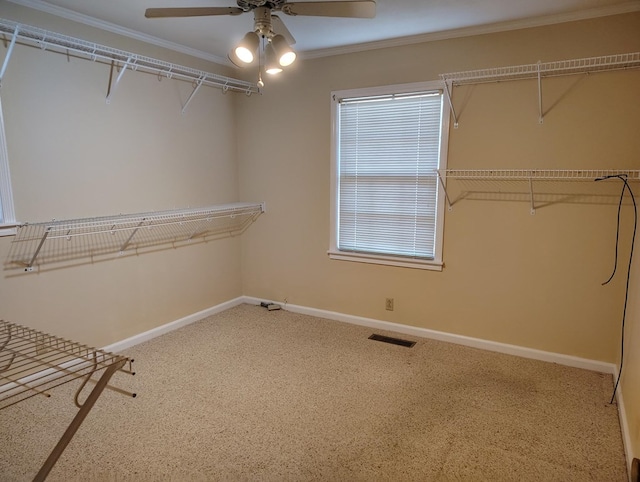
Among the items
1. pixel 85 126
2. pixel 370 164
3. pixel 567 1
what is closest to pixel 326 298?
pixel 370 164

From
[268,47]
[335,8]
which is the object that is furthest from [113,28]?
[335,8]

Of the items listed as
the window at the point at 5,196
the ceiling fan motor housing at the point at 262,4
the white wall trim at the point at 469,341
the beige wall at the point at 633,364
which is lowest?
the white wall trim at the point at 469,341

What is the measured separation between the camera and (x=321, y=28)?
2.94 m

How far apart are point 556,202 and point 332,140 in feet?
6.18

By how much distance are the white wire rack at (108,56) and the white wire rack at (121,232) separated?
934 millimetres

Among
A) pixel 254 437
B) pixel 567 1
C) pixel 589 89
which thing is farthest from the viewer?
pixel 589 89

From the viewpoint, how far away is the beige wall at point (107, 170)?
2568 millimetres

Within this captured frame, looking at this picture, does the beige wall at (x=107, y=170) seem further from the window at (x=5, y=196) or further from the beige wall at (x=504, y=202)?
the beige wall at (x=504, y=202)

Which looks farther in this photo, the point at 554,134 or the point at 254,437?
the point at 554,134

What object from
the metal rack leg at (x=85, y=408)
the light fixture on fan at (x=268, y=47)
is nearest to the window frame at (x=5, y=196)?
the light fixture on fan at (x=268, y=47)

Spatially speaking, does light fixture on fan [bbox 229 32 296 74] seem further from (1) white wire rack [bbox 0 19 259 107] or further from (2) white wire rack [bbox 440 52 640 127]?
(2) white wire rack [bbox 440 52 640 127]

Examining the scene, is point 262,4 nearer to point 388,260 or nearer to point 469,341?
point 388,260

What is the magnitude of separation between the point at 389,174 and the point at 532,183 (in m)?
1.11

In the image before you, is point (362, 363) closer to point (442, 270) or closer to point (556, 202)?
point (442, 270)
